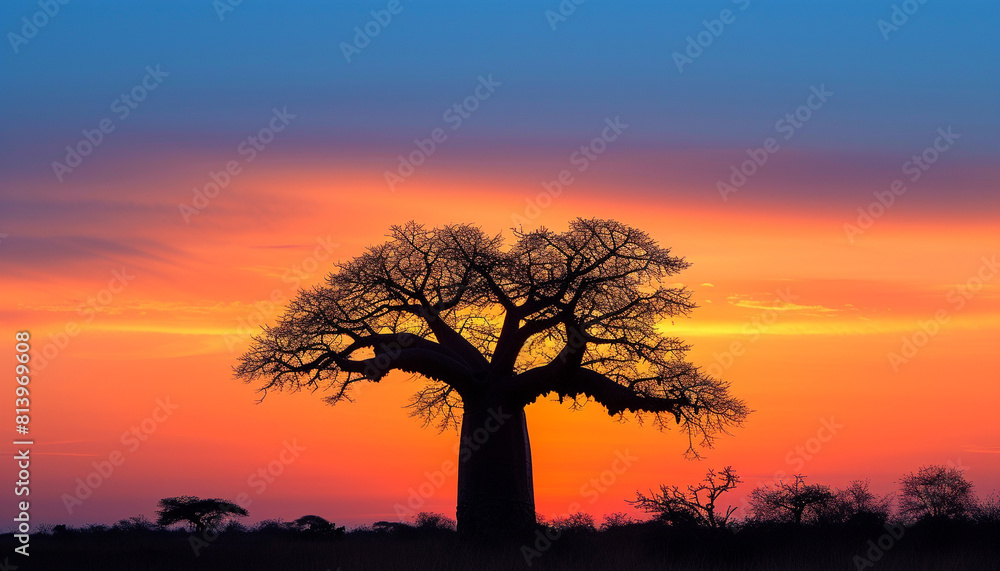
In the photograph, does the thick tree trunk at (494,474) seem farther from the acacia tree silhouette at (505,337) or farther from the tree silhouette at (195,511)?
the tree silhouette at (195,511)

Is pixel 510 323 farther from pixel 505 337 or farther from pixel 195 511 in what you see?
pixel 195 511

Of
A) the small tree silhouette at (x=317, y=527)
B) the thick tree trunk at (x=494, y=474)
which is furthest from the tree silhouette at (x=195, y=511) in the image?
the thick tree trunk at (x=494, y=474)

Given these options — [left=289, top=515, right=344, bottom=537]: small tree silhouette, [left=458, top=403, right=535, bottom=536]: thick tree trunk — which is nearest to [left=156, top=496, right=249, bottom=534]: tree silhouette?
[left=289, top=515, right=344, bottom=537]: small tree silhouette

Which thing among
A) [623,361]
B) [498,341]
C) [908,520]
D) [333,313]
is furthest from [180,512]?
[908,520]

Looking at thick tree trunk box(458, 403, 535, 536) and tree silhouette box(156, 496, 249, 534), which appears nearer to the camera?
thick tree trunk box(458, 403, 535, 536)

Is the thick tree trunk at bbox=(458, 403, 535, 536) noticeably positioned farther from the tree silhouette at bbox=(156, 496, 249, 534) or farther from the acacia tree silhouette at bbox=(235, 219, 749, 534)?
the tree silhouette at bbox=(156, 496, 249, 534)

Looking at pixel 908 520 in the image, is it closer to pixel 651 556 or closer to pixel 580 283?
pixel 651 556

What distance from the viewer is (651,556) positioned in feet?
51.0

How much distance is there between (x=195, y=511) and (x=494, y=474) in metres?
10.5

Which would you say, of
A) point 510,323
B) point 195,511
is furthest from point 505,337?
point 195,511

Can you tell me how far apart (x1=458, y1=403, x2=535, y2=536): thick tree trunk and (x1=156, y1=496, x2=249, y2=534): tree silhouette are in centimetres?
918

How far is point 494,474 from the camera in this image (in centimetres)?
1878

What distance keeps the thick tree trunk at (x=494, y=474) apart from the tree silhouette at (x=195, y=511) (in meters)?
9.18

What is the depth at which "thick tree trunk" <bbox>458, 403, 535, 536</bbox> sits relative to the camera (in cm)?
1856
